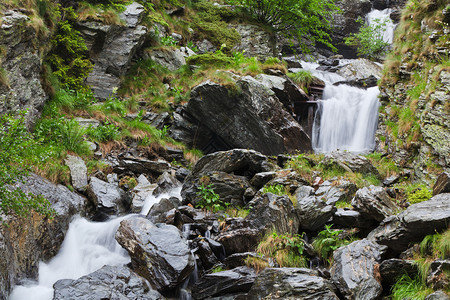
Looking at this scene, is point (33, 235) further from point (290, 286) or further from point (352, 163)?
point (352, 163)

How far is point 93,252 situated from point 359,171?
7401 mm

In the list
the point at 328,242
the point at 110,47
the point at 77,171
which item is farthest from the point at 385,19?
the point at 77,171

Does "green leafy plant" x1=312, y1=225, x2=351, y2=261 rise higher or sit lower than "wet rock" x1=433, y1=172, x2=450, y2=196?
lower

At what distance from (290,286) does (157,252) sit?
8.04 feet

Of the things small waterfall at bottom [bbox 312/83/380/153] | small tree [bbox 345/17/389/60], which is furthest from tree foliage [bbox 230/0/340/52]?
small waterfall at bottom [bbox 312/83/380/153]

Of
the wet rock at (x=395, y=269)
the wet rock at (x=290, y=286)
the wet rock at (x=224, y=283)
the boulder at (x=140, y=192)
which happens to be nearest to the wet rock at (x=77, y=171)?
the boulder at (x=140, y=192)

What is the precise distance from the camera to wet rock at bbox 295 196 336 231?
680 cm

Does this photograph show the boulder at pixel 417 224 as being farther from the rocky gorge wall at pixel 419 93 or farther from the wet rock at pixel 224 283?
the rocky gorge wall at pixel 419 93

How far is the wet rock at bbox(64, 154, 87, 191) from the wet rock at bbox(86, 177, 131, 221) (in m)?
0.22

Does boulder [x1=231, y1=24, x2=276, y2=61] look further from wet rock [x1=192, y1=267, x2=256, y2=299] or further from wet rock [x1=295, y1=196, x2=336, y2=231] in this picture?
wet rock [x1=192, y1=267, x2=256, y2=299]

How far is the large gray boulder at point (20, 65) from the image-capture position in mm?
8461

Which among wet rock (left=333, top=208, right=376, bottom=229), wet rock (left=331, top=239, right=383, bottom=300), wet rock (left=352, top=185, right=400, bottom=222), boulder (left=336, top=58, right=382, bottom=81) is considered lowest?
wet rock (left=333, top=208, right=376, bottom=229)

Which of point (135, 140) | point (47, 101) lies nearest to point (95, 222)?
point (135, 140)

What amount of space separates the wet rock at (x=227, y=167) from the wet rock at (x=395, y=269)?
181 inches
